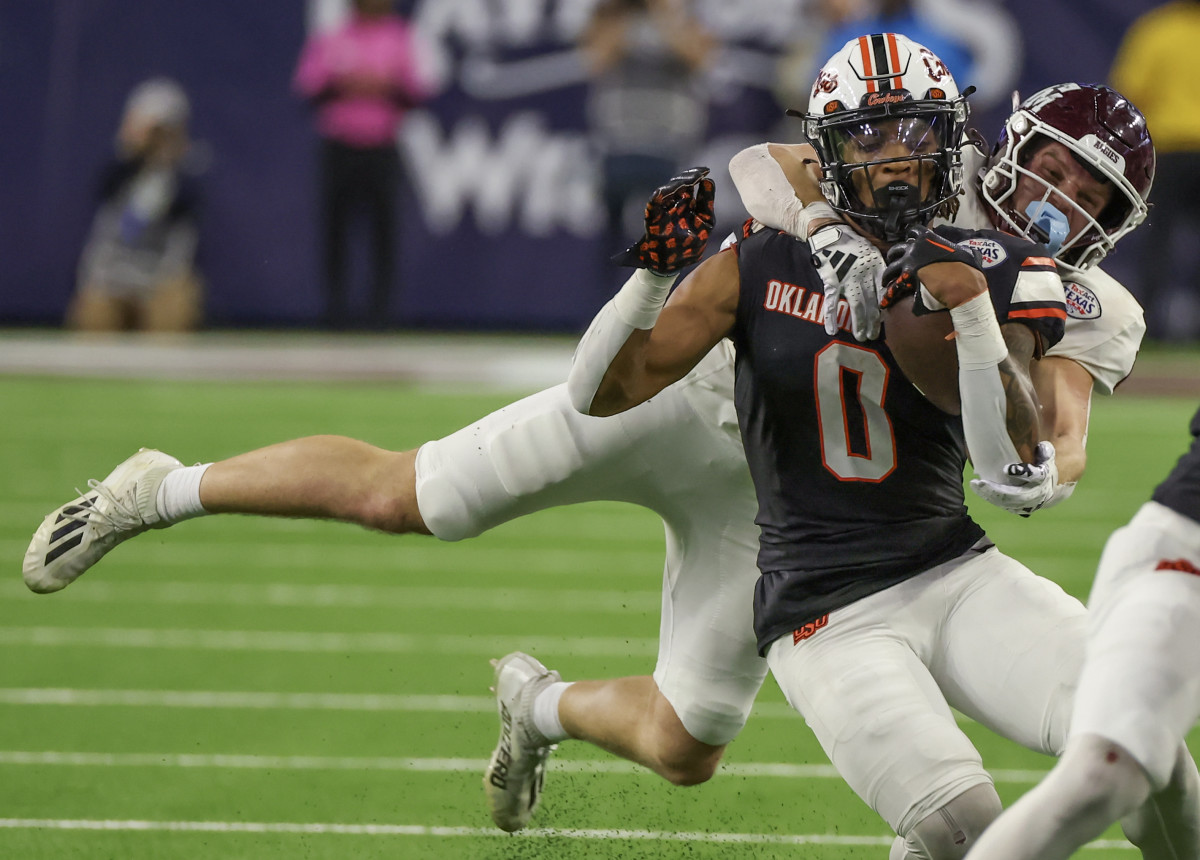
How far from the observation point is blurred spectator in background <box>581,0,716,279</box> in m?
10.7

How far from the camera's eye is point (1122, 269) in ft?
37.1

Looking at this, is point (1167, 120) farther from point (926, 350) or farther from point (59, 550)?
point (59, 550)

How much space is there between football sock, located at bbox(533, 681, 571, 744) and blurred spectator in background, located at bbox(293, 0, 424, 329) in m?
7.78

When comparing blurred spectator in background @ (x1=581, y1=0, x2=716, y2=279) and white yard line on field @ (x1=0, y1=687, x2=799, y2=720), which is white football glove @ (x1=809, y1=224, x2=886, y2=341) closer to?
white yard line on field @ (x1=0, y1=687, x2=799, y2=720)

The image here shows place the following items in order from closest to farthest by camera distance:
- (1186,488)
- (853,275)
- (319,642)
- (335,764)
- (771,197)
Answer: (1186,488) → (853,275) → (771,197) → (335,764) → (319,642)

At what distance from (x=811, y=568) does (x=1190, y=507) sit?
735 millimetres

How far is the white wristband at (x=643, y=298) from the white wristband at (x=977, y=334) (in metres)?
0.46

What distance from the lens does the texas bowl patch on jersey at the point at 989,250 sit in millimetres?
2893

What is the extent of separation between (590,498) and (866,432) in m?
Answer: 0.71

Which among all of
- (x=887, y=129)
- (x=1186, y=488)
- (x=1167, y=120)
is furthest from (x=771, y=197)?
(x=1167, y=120)

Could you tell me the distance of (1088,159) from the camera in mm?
3072

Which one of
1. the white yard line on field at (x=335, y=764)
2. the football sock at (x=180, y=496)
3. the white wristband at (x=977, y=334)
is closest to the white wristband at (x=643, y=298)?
the white wristband at (x=977, y=334)

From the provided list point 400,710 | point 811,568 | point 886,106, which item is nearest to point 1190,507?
point 811,568

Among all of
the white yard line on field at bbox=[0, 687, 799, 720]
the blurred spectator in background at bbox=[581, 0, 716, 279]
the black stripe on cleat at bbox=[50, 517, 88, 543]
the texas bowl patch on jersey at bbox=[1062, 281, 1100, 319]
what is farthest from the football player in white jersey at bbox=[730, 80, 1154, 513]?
the blurred spectator in background at bbox=[581, 0, 716, 279]
